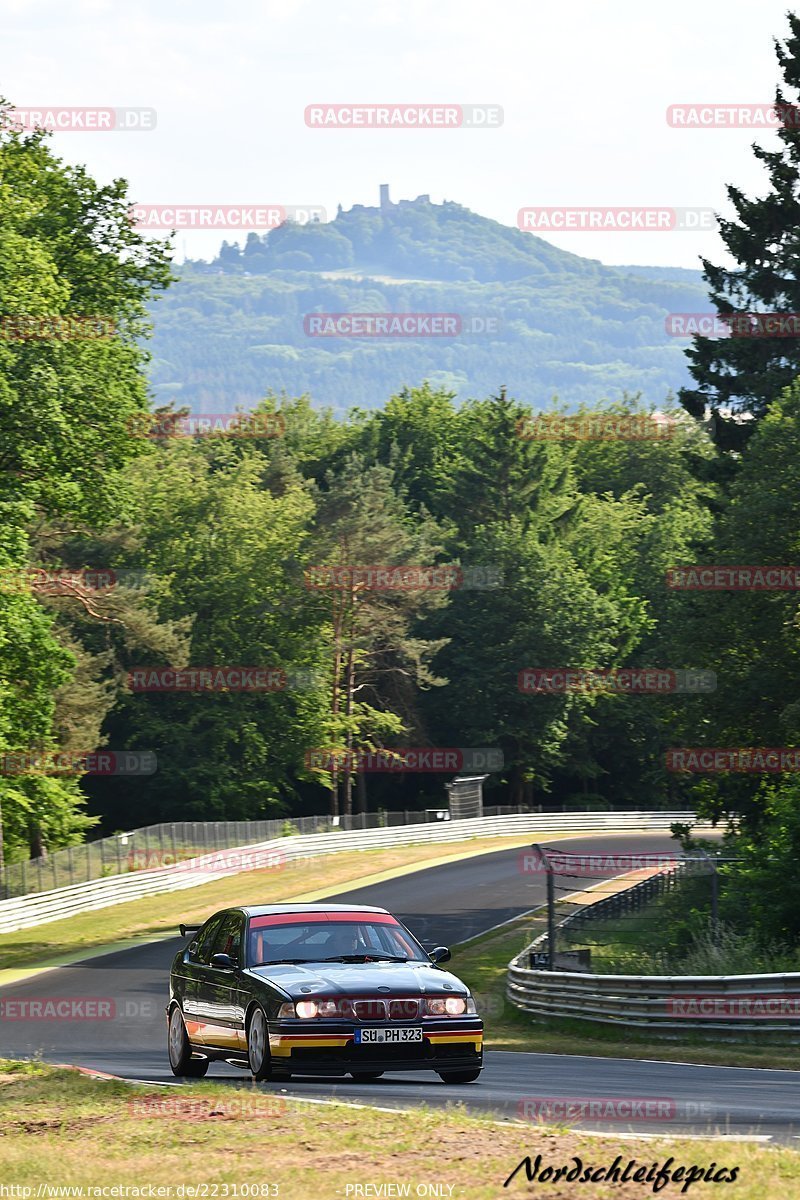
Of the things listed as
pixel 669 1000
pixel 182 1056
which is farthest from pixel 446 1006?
pixel 669 1000

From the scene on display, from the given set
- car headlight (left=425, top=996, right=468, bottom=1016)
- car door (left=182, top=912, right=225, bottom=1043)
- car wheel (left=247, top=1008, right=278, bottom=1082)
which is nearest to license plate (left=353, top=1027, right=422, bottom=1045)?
car headlight (left=425, top=996, right=468, bottom=1016)

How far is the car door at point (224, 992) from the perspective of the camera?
1423 cm

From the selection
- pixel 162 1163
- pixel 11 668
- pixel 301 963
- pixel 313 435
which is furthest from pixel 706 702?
pixel 313 435

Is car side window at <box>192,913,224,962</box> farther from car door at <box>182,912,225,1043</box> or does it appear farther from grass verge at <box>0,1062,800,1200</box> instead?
grass verge at <box>0,1062,800,1200</box>

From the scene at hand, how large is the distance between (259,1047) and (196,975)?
1.79 meters

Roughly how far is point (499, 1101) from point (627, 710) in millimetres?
75870

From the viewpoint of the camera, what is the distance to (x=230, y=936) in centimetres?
1507

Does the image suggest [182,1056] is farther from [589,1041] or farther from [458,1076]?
[589,1041]

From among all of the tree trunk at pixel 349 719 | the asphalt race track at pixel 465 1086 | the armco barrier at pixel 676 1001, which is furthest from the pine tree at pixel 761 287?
the tree trunk at pixel 349 719

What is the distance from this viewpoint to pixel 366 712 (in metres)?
85.3

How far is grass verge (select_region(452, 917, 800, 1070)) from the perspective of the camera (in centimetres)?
A: 1975

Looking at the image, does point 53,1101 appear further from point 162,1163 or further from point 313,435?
point 313,435

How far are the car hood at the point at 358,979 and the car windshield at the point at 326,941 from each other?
0.56 ft

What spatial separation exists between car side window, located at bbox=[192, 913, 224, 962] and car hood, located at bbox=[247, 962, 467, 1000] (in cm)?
131
